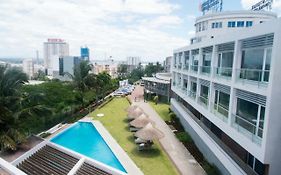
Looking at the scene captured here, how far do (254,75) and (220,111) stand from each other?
4876 mm

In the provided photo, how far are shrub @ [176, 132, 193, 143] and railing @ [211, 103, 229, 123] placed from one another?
206 inches

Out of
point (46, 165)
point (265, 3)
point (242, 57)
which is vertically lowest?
point (46, 165)

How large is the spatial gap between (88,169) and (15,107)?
7636 millimetres

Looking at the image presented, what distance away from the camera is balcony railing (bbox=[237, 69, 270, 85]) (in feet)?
37.7

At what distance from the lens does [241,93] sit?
13930 mm

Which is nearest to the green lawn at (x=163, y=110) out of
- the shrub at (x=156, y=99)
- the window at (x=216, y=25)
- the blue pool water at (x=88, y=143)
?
the shrub at (x=156, y=99)

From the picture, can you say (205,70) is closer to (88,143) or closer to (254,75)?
(254,75)

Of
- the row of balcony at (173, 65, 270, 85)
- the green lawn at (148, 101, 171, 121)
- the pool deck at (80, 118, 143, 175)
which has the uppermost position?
the row of balcony at (173, 65, 270, 85)

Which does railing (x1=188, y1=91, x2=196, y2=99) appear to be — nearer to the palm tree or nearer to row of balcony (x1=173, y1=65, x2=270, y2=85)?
row of balcony (x1=173, y1=65, x2=270, y2=85)

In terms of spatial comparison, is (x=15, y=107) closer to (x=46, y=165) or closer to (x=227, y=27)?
(x=46, y=165)

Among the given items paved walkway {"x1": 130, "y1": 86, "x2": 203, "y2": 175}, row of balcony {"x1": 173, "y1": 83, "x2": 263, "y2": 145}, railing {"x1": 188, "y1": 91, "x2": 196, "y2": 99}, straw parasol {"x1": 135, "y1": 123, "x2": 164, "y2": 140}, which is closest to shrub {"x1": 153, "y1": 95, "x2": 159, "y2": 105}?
paved walkway {"x1": 130, "y1": 86, "x2": 203, "y2": 175}

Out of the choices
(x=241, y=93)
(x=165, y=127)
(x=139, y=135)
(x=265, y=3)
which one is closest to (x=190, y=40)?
(x=265, y=3)

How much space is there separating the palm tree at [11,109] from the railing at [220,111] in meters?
14.0

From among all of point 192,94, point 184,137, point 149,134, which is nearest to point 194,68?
point 192,94
